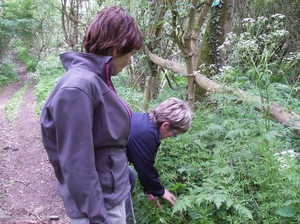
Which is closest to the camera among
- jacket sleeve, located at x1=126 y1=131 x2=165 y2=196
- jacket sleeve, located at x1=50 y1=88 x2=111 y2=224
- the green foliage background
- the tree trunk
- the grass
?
jacket sleeve, located at x1=50 y1=88 x2=111 y2=224

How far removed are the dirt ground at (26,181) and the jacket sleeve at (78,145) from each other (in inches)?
104

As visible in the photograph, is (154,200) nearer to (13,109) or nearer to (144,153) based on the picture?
(144,153)

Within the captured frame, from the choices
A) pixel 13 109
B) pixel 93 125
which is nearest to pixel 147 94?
pixel 93 125

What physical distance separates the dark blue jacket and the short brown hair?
3.17ft

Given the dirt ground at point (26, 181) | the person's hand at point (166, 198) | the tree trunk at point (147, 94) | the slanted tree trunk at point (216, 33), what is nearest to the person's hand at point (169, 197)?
the person's hand at point (166, 198)

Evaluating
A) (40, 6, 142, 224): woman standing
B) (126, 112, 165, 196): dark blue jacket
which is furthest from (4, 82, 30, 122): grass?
(40, 6, 142, 224): woman standing

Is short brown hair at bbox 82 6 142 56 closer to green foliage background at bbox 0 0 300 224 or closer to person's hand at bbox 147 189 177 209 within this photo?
green foliage background at bbox 0 0 300 224

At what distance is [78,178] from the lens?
1359 millimetres

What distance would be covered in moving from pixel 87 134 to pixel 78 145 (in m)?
0.06

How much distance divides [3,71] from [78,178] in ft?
59.3

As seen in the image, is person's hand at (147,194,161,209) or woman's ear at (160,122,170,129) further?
person's hand at (147,194,161,209)

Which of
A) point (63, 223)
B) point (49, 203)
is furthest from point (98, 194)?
point (49, 203)

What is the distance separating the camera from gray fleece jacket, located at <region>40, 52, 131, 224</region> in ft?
4.33

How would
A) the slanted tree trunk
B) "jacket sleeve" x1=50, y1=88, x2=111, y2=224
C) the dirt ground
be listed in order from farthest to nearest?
the slanted tree trunk, the dirt ground, "jacket sleeve" x1=50, y1=88, x2=111, y2=224
